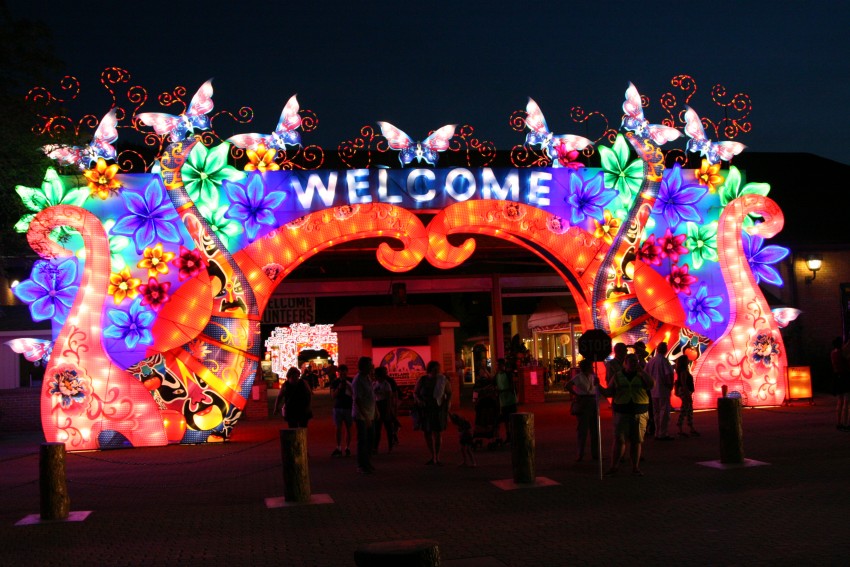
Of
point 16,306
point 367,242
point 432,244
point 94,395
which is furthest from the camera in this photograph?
point 16,306

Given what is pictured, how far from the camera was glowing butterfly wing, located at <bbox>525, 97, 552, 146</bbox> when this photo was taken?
64.7 ft

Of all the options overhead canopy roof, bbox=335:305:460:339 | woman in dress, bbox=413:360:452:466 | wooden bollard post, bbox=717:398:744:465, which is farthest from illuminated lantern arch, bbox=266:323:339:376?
wooden bollard post, bbox=717:398:744:465

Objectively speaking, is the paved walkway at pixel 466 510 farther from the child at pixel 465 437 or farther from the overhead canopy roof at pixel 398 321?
the overhead canopy roof at pixel 398 321

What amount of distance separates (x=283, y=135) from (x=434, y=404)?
7.28m

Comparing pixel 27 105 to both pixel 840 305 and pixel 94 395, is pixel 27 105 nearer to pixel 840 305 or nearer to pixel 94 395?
pixel 94 395

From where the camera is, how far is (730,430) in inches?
485

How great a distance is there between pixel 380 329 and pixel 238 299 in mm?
7311

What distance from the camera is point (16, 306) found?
27.1 metres

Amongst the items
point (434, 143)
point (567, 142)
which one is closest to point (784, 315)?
point (567, 142)

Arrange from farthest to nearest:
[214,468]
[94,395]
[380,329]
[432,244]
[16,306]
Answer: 1. [16,306]
2. [380,329]
3. [432,244]
4. [94,395]
5. [214,468]

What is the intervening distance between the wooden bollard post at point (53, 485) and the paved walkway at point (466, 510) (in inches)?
8.9

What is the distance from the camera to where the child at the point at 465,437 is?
1359cm

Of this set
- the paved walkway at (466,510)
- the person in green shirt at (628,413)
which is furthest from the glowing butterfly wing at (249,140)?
the person in green shirt at (628,413)

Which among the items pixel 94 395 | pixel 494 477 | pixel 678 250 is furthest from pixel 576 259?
pixel 94 395
